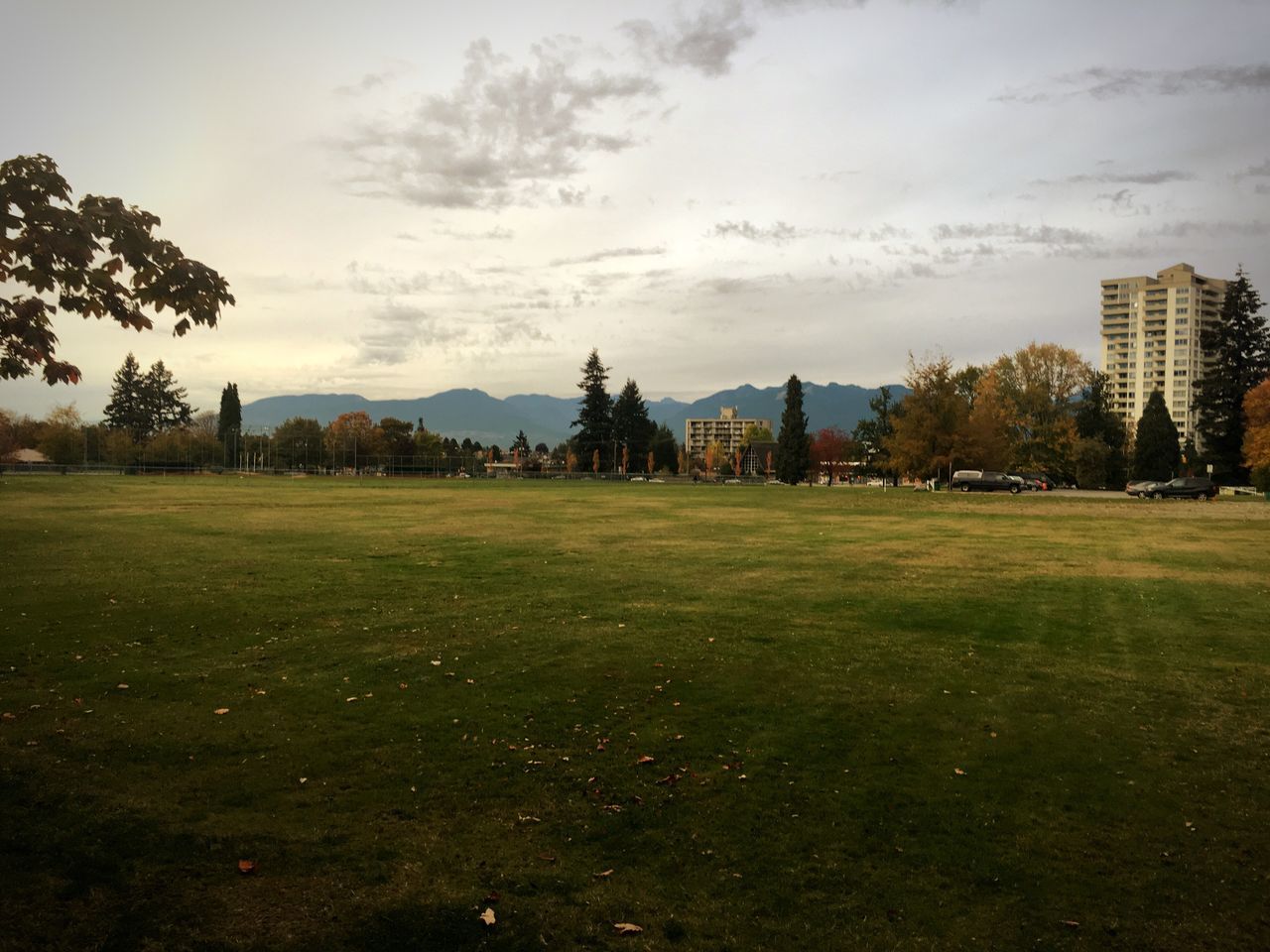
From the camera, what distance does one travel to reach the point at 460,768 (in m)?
6.45

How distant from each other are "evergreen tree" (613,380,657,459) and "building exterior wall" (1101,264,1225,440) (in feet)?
387

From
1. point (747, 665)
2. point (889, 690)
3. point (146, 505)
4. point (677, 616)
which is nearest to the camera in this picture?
point (889, 690)

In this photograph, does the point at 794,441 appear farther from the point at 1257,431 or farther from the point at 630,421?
the point at 1257,431

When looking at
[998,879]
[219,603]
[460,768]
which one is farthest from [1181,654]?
[219,603]

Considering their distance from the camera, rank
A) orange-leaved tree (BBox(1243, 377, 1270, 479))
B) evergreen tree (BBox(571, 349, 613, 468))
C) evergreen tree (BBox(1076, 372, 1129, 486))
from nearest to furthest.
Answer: orange-leaved tree (BBox(1243, 377, 1270, 479)) < evergreen tree (BBox(1076, 372, 1129, 486)) < evergreen tree (BBox(571, 349, 613, 468))

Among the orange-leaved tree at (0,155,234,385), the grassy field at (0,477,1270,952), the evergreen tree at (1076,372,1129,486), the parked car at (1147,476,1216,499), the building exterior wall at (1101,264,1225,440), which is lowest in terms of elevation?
the grassy field at (0,477,1270,952)

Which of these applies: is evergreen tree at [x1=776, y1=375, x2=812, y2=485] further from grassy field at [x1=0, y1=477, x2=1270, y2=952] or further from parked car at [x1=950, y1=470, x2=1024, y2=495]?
grassy field at [x1=0, y1=477, x2=1270, y2=952]

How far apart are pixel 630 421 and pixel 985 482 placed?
69.4 metres

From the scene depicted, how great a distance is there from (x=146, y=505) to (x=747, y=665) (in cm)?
3503

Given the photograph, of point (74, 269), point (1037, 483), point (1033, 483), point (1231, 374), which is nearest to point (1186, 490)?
point (1037, 483)

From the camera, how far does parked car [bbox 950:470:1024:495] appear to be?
63906 mm

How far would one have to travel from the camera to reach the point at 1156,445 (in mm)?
90312

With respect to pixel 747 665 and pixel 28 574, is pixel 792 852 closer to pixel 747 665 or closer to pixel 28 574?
pixel 747 665

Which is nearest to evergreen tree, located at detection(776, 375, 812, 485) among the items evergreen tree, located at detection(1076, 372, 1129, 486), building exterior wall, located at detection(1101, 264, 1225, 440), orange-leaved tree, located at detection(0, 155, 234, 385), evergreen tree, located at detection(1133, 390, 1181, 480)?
evergreen tree, located at detection(1076, 372, 1129, 486)
